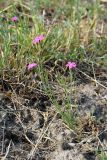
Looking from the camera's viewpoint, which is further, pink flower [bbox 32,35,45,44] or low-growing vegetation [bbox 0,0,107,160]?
pink flower [bbox 32,35,45,44]

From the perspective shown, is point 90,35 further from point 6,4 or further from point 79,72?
point 6,4

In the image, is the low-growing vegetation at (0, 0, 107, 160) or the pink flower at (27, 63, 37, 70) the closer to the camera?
the low-growing vegetation at (0, 0, 107, 160)

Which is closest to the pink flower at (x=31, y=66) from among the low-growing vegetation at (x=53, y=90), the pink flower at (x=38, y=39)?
the low-growing vegetation at (x=53, y=90)

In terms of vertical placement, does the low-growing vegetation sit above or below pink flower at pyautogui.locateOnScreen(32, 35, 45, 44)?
below

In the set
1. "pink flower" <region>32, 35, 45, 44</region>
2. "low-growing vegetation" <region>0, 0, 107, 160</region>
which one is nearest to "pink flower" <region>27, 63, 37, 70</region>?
"low-growing vegetation" <region>0, 0, 107, 160</region>

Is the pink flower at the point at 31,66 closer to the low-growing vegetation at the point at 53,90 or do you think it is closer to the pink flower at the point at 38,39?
the low-growing vegetation at the point at 53,90

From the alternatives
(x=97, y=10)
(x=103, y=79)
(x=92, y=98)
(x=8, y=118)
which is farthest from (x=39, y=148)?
(x=97, y=10)

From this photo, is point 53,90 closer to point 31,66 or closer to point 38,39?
point 31,66

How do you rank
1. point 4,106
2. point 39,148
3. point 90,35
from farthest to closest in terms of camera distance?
point 90,35, point 4,106, point 39,148

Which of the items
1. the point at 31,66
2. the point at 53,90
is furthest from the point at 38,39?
the point at 53,90

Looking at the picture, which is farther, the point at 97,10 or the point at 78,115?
the point at 97,10

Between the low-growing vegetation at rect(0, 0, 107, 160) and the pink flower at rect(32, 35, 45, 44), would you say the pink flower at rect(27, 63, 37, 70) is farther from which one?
the pink flower at rect(32, 35, 45, 44)
